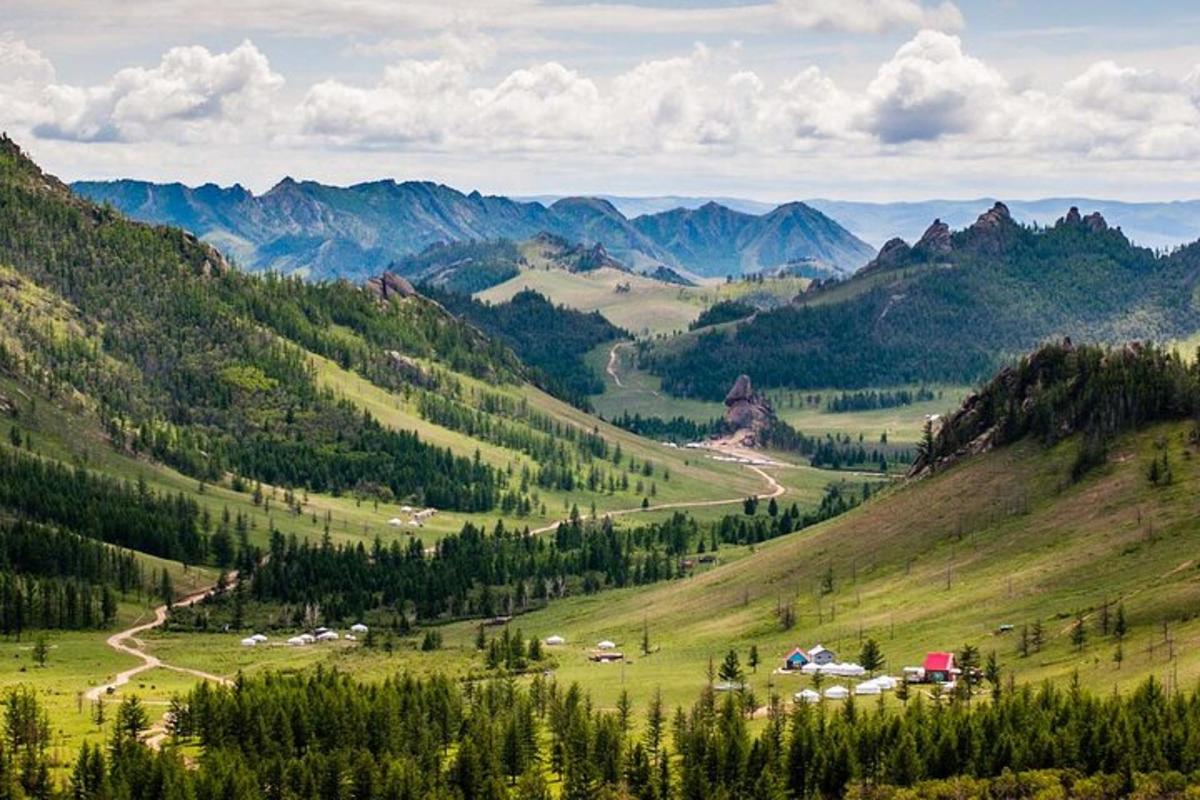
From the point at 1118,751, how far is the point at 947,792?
60.0 feet

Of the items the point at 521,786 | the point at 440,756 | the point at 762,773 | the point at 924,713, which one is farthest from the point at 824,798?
the point at 440,756

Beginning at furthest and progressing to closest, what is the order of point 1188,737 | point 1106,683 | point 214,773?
point 1106,683 → point 214,773 → point 1188,737

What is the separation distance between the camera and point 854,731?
186125 millimetres

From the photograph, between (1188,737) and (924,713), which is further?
(924,713)

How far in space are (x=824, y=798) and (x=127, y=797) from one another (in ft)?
242

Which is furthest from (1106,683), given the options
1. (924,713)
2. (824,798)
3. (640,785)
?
(640,785)

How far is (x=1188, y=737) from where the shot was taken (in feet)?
563

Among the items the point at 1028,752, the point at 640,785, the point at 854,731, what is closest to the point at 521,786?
the point at 640,785

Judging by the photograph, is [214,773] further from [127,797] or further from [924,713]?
[924,713]

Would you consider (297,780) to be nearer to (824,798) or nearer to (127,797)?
(127,797)

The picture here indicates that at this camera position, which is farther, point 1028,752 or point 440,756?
point 440,756

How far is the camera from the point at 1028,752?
178 meters

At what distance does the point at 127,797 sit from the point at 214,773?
10.7 meters

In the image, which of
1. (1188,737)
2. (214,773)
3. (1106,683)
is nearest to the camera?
(1188,737)
